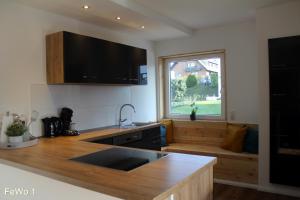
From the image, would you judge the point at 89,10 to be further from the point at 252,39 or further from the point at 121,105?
the point at 252,39

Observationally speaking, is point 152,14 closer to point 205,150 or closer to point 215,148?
point 205,150

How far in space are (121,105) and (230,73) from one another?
189 cm

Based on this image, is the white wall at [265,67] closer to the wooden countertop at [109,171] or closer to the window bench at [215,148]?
the window bench at [215,148]

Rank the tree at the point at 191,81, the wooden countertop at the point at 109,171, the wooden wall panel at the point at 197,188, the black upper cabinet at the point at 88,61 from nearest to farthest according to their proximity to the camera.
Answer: the wooden countertop at the point at 109,171 → the wooden wall panel at the point at 197,188 → the black upper cabinet at the point at 88,61 → the tree at the point at 191,81

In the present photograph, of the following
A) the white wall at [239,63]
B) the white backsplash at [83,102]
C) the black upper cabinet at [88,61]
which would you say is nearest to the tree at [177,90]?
the white wall at [239,63]

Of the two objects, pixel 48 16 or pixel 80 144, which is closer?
pixel 80 144

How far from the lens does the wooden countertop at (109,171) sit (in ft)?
4.19

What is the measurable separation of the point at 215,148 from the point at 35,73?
2892 mm

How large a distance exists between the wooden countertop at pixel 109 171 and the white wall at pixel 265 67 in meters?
1.86

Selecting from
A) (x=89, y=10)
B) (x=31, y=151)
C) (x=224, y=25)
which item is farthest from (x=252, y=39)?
(x=31, y=151)

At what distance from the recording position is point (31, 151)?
7.07ft

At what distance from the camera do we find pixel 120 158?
77.9 inches

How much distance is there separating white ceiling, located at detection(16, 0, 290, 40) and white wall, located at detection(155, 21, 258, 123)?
0.21m

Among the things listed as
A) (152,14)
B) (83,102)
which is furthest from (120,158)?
(152,14)
